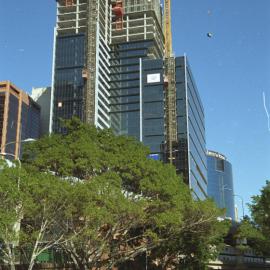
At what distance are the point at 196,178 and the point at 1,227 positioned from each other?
155 metres

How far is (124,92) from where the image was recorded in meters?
193

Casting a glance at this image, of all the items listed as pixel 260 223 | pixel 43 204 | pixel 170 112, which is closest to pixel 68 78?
pixel 170 112

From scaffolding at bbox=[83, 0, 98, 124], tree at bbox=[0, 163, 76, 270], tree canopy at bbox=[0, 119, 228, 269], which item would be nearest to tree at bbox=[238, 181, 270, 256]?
tree canopy at bbox=[0, 119, 228, 269]

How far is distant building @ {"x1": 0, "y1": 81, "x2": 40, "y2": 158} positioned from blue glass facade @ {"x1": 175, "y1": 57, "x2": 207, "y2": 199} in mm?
57448

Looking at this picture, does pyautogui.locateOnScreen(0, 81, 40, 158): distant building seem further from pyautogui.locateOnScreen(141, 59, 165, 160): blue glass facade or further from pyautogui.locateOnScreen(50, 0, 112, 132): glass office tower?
pyautogui.locateOnScreen(141, 59, 165, 160): blue glass facade

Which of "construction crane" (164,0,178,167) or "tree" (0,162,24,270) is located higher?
"construction crane" (164,0,178,167)

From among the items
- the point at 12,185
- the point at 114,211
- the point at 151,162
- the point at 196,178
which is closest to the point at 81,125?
the point at 151,162

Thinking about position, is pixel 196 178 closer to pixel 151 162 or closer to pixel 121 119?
pixel 121 119

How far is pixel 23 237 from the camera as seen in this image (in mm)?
34500

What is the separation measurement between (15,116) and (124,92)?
140 feet

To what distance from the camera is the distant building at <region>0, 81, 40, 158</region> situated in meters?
177

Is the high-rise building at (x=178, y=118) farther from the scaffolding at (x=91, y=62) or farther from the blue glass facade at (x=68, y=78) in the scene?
the blue glass facade at (x=68, y=78)

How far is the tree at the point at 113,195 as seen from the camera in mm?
36125

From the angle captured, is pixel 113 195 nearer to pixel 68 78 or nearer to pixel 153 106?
pixel 153 106
